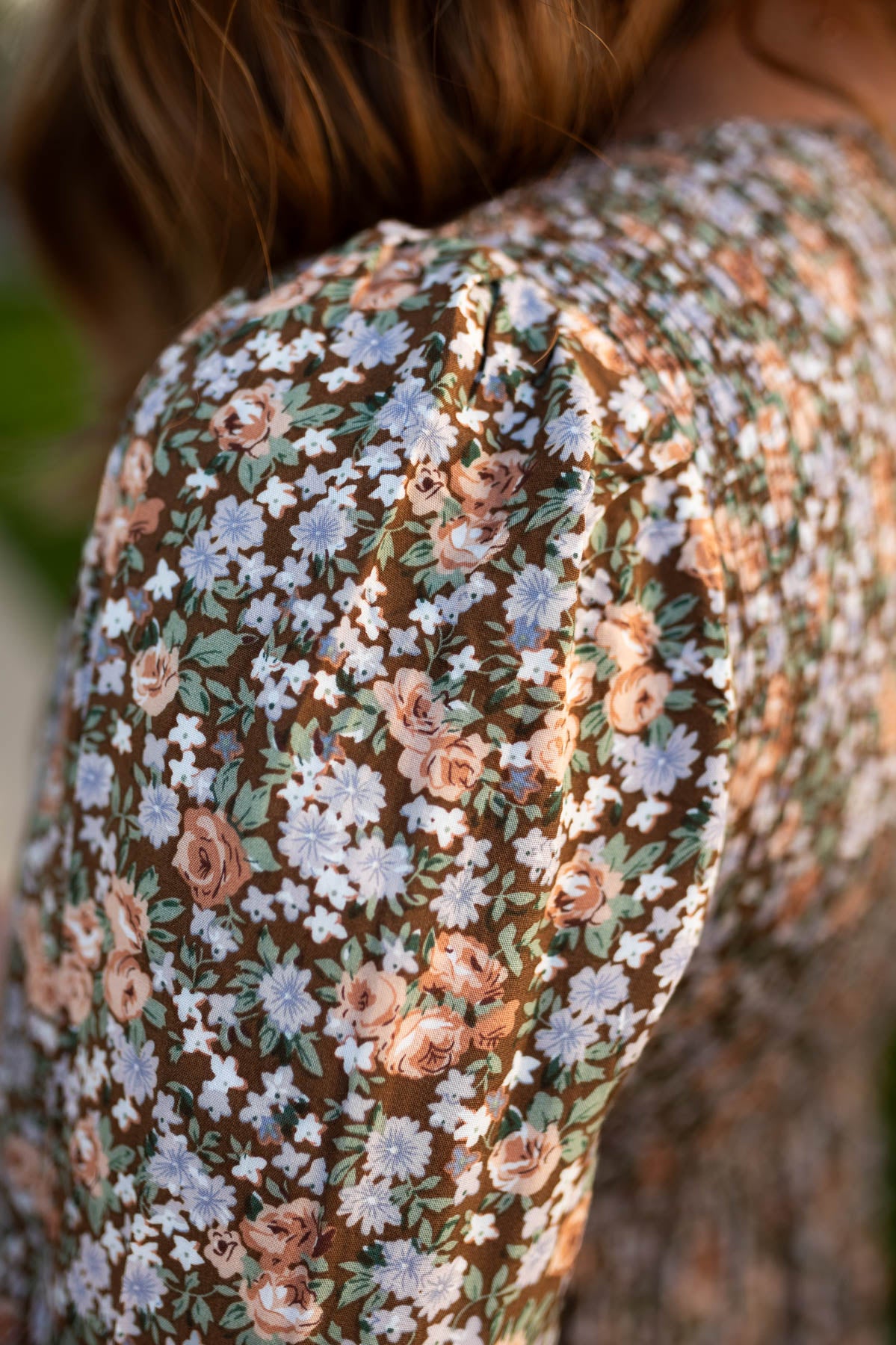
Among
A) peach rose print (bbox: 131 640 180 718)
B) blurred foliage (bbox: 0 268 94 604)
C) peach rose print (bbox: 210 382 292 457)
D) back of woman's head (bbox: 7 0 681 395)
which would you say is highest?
back of woman's head (bbox: 7 0 681 395)

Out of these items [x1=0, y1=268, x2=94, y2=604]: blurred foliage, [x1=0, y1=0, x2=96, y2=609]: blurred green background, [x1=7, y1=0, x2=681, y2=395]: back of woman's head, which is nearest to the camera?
[x1=7, y1=0, x2=681, y2=395]: back of woman's head

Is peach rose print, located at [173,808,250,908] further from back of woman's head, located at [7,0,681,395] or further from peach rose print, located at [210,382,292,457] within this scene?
back of woman's head, located at [7,0,681,395]

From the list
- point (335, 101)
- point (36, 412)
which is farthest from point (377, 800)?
point (36, 412)

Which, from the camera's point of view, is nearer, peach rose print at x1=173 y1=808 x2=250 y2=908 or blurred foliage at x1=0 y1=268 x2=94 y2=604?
peach rose print at x1=173 y1=808 x2=250 y2=908

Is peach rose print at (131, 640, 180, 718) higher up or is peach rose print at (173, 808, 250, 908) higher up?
peach rose print at (131, 640, 180, 718)

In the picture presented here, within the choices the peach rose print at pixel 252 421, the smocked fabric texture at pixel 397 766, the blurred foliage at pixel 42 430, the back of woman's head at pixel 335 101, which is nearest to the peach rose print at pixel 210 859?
the smocked fabric texture at pixel 397 766

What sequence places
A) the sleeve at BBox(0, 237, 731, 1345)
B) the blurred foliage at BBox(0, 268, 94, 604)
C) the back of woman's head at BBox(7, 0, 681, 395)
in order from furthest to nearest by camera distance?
the blurred foliage at BBox(0, 268, 94, 604), the back of woman's head at BBox(7, 0, 681, 395), the sleeve at BBox(0, 237, 731, 1345)

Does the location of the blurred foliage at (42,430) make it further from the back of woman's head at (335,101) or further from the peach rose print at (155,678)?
the peach rose print at (155,678)

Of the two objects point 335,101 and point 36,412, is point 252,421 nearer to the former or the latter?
point 335,101

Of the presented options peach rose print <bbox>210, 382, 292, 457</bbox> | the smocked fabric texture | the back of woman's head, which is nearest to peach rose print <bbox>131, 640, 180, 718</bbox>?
the smocked fabric texture
